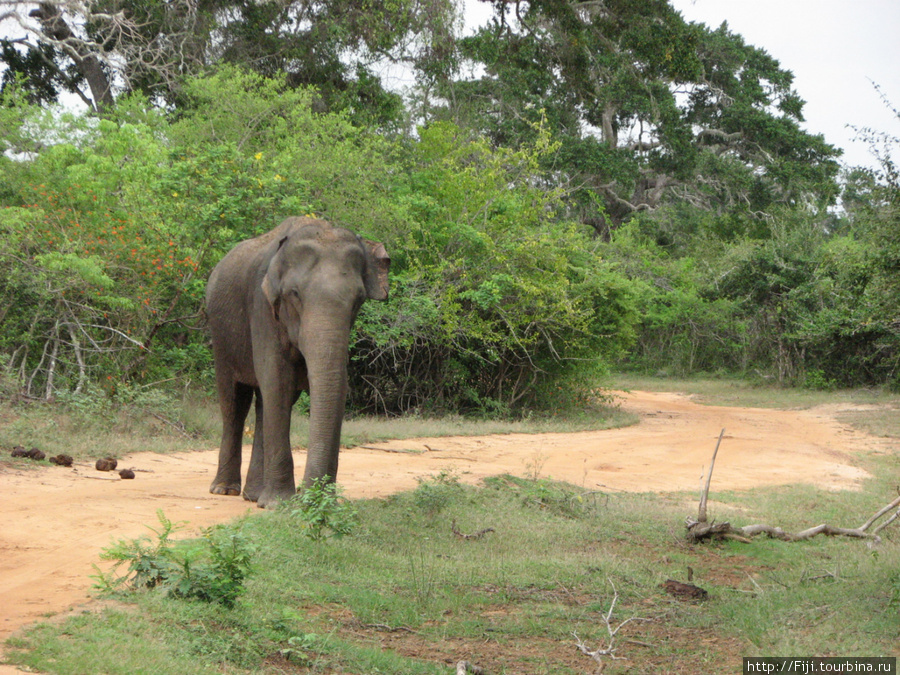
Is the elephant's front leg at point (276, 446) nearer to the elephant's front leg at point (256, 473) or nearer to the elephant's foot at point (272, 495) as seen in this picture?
the elephant's foot at point (272, 495)

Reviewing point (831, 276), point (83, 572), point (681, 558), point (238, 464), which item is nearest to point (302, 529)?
point (83, 572)

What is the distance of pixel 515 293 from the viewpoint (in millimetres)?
18438

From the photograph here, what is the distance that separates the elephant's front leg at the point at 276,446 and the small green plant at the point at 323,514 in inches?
39.8

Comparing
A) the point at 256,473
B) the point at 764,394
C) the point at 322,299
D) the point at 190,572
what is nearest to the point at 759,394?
the point at 764,394

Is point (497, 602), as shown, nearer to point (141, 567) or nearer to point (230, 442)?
point (141, 567)

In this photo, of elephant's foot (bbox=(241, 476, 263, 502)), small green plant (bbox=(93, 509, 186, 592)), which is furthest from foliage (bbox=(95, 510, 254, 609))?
elephant's foot (bbox=(241, 476, 263, 502))

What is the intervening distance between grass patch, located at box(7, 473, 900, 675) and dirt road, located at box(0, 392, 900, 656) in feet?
2.23

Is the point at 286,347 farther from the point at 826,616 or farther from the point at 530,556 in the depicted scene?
the point at 826,616

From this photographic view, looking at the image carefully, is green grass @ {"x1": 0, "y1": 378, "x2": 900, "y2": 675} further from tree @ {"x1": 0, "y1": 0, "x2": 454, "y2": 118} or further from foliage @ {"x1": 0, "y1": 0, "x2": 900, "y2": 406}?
tree @ {"x1": 0, "y1": 0, "x2": 454, "y2": 118}

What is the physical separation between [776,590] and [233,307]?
17.8ft

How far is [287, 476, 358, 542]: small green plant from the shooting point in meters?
6.77

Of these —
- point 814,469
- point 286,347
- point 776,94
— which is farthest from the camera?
point 776,94

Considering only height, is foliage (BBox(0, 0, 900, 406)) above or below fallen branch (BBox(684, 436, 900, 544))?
above

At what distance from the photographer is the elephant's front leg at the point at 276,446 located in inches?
318
